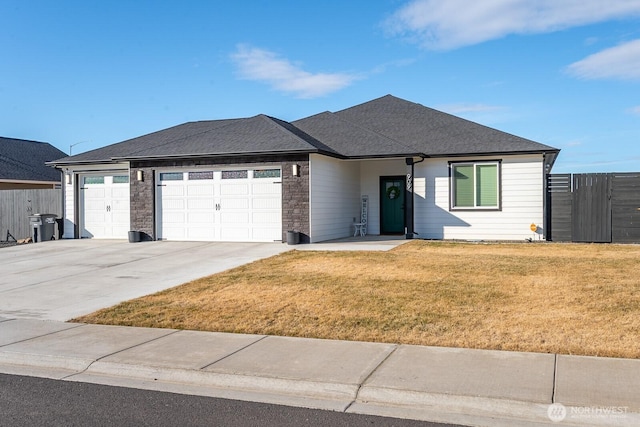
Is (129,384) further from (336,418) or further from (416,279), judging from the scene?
(416,279)

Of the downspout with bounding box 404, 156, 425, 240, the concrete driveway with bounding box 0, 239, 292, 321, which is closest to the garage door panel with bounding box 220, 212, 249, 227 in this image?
the concrete driveway with bounding box 0, 239, 292, 321

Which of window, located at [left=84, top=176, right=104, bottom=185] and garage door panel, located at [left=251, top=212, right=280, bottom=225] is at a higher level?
window, located at [left=84, top=176, right=104, bottom=185]

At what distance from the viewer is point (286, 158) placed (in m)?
18.5

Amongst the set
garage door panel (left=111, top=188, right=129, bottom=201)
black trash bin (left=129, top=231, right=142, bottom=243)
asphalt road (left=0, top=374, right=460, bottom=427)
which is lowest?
asphalt road (left=0, top=374, right=460, bottom=427)

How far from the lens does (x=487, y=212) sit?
65.0 feet

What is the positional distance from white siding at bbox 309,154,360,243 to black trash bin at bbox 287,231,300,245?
20.7 inches

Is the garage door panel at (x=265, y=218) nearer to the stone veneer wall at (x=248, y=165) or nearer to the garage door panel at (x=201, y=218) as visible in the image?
the stone veneer wall at (x=248, y=165)

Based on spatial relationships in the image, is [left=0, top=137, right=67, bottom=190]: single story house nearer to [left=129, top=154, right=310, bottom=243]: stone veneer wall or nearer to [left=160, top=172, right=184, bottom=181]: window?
[left=129, top=154, right=310, bottom=243]: stone veneer wall

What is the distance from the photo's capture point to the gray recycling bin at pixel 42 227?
21922 millimetres

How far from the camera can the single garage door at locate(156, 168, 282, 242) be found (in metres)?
18.8

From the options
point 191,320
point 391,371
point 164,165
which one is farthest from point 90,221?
point 391,371

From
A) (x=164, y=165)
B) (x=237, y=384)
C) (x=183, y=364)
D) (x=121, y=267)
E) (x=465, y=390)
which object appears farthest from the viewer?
(x=164, y=165)

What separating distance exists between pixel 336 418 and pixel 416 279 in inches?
255

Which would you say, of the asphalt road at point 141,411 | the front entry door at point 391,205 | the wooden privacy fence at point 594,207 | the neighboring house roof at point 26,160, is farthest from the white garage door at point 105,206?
the asphalt road at point 141,411
